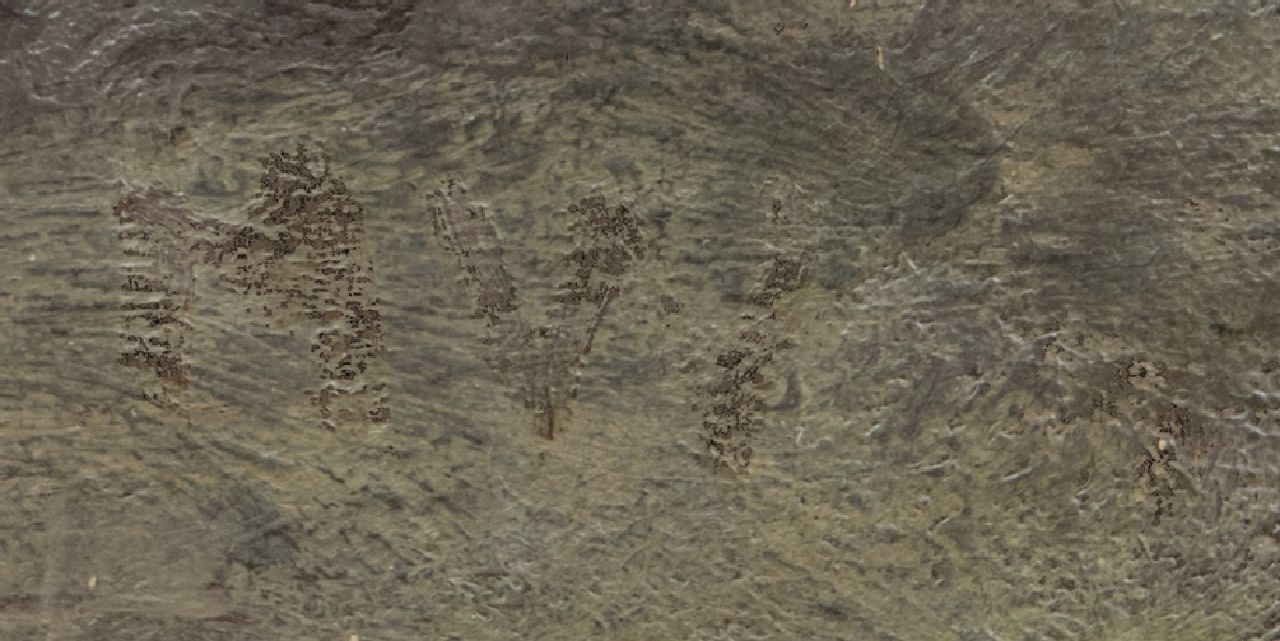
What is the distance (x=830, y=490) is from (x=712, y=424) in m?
0.22

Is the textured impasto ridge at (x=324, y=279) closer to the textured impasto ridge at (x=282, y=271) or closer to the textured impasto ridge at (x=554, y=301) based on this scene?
the textured impasto ridge at (x=282, y=271)

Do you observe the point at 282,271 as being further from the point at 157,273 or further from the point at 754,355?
the point at 754,355

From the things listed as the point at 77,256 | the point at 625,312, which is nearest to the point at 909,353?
the point at 625,312

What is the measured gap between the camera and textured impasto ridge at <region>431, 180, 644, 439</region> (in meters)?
1.84

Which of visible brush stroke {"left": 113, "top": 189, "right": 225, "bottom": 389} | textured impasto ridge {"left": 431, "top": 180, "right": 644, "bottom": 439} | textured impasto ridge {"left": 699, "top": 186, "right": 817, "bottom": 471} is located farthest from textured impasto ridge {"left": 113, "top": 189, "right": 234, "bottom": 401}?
textured impasto ridge {"left": 699, "top": 186, "right": 817, "bottom": 471}

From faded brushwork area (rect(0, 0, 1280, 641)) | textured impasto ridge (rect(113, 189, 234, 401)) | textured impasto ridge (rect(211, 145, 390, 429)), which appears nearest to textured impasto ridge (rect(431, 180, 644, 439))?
faded brushwork area (rect(0, 0, 1280, 641))

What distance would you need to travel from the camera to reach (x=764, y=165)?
183 cm

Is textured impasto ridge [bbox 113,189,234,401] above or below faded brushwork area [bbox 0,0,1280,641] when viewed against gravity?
above

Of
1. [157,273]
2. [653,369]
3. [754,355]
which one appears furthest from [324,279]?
[754,355]

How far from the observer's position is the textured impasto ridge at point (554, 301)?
1839 mm

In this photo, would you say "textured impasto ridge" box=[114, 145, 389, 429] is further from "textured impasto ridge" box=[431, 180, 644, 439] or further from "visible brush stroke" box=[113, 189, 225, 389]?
"textured impasto ridge" box=[431, 180, 644, 439]

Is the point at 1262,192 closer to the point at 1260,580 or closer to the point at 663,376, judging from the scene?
the point at 1260,580

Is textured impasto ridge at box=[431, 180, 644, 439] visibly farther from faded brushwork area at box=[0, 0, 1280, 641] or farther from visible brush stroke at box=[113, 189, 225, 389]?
visible brush stroke at box=[113, 189, 225, 389]

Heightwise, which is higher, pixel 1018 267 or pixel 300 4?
pixel 300 4
